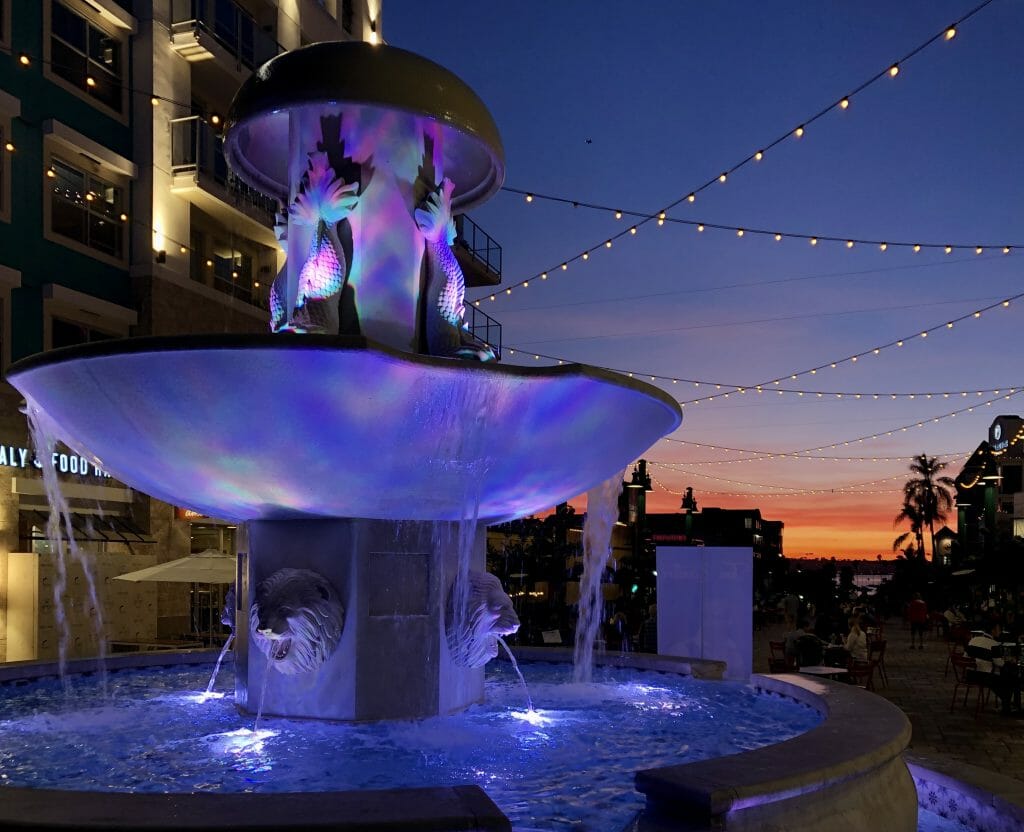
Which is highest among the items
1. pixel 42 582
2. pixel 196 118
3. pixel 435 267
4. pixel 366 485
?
pixel 196 118

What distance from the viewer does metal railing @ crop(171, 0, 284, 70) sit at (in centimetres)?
2191

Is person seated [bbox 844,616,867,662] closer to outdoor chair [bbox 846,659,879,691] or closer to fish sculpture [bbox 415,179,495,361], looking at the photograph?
outdoor chair [bbox 846,659,879,691]

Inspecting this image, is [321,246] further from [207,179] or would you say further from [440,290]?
[207,179]

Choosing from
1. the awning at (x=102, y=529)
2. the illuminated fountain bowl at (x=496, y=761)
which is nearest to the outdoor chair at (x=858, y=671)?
the illuminated fountain bowl at (x=496, y=761)

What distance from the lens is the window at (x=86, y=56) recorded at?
746 inches

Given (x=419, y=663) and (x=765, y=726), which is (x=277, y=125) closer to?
(x=419, y=663)

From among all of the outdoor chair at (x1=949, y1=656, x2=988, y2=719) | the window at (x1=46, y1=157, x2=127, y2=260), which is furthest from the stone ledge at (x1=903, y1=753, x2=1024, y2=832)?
the window at (x1=46, y1=157, x2=127, y2=260)

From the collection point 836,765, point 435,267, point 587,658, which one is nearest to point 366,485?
point 435,267

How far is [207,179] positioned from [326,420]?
17833 millimetres

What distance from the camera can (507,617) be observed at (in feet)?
23.3

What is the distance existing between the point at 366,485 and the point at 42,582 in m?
13.6

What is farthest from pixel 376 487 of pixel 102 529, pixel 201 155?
pixel 201 155

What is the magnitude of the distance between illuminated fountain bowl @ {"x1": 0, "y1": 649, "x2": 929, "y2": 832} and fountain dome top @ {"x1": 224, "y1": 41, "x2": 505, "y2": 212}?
420 centimetres

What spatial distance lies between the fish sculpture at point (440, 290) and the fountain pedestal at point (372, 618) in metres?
1.33
